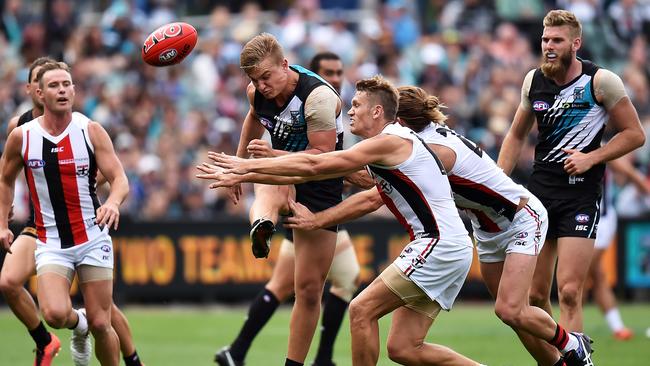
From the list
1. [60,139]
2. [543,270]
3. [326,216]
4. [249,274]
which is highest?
[60,139]

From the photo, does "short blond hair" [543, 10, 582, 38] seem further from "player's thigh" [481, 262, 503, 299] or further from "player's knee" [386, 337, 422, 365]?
"player's knee" [386, 337, 422, 365]

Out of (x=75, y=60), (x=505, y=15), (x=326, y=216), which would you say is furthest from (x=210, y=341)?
(x=505, y=15)

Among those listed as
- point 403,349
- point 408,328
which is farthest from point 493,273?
point 403,349

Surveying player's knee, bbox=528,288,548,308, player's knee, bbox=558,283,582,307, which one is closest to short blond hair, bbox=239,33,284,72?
player's knee, bbox=528,288,548,308

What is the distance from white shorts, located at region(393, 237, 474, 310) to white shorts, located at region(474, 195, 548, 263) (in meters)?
0.58

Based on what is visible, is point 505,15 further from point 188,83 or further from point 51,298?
point 51,298

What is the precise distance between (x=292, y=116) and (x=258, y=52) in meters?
0.61

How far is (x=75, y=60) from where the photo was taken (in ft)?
66.2

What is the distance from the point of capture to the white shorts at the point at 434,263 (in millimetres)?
8117

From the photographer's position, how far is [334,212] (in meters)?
8.81

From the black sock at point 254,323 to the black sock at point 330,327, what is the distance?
49cm

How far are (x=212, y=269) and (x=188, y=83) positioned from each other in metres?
4.85

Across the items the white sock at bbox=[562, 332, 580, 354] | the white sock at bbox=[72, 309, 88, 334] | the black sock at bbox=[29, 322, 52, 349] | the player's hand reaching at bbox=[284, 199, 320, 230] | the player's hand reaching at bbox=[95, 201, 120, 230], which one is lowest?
the black sock at bbox=[29, 322, 52, 349]

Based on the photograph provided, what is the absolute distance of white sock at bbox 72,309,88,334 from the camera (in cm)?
938
